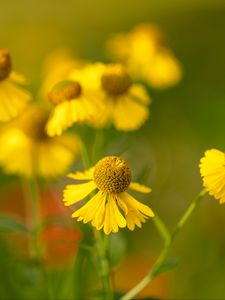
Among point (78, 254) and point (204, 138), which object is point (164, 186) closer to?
point (204, 138)

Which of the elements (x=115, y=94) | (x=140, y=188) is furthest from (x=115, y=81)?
(x=140, y=188)

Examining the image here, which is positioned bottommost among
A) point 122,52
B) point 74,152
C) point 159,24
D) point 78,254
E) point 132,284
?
point 132,284

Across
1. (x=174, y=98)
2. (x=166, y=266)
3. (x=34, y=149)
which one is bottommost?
(x=166, y=266)

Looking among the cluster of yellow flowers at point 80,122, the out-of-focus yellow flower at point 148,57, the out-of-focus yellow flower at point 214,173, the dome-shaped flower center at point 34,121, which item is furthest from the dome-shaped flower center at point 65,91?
the out-of-focus yellow flower at point 148,57

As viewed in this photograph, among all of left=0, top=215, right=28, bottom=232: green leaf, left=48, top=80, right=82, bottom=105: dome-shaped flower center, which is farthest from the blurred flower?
left=0, top=215, right=28, bottom=232: green leaf

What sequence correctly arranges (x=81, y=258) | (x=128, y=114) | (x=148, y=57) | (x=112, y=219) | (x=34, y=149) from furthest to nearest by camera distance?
(x=148, y=57) → (x=34, y=149) → (x=128, y=114) → (x=81, y=258) → (x=112, y=219)

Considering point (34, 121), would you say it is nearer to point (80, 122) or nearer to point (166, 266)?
point (80, 122)

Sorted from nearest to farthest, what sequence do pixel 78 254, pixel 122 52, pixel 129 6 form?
pixel 78 254 < pixel 122 52 < pixel 129 6

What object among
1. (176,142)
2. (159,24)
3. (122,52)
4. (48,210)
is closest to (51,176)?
(48,210)
